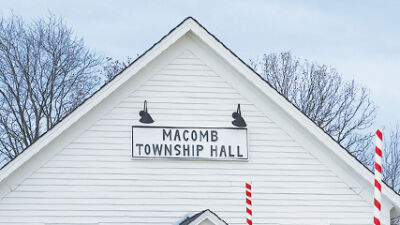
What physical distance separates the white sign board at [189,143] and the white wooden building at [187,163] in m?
0.06

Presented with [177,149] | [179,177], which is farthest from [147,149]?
[179,177]

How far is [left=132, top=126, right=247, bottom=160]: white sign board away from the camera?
18.1m

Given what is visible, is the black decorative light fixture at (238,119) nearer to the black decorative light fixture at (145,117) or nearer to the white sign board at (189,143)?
the white sign board at (189,143)

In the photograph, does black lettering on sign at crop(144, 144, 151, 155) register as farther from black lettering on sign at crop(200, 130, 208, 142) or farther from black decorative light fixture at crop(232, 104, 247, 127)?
black decorative light fixture at crop(232, 104, 247, 127)

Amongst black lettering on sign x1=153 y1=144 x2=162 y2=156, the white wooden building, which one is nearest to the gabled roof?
the white wooden building

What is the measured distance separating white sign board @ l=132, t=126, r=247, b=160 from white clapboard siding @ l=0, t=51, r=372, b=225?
0.49ft

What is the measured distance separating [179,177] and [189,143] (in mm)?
773

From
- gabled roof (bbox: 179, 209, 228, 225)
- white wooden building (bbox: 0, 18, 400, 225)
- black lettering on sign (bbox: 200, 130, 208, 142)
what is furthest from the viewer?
black lettering on sign (bbox: 200, 130, 208, 142)

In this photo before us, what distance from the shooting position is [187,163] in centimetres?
1823

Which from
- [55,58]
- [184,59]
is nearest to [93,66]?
[55,58]

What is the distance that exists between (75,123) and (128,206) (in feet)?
6.88

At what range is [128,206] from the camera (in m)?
17.8

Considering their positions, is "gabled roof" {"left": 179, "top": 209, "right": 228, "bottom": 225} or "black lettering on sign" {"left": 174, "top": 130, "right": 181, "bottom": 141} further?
"black lettering on sign" {"left": 174, "top": 130, "right": 181, "bottom": 141}

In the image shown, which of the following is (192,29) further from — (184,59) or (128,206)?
(128,206)
